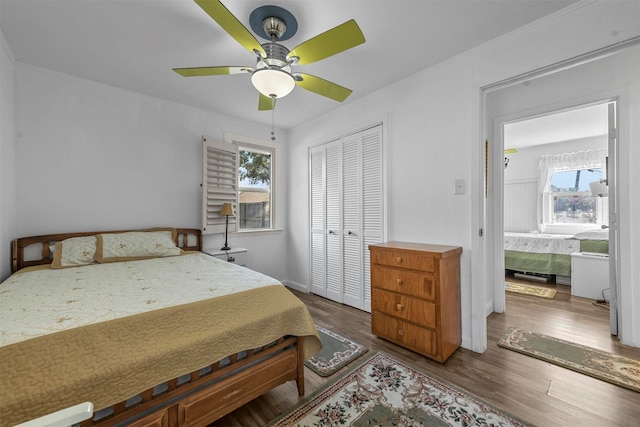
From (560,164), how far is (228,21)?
7.04m

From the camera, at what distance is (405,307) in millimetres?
2334

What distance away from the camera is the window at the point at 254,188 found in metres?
4.02

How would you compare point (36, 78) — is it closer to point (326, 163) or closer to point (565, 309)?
point (326, 163)

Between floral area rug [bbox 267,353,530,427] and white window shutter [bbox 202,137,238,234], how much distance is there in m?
2.42

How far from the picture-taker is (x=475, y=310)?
2307 mm

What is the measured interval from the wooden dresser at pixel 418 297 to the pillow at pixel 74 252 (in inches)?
105

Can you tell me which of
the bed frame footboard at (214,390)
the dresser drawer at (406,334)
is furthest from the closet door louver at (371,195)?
the bed frame footboard at (214,390)

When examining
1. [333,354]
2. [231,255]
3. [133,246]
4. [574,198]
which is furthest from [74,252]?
[574,198]

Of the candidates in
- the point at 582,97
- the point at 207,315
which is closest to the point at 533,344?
the point at 582,97

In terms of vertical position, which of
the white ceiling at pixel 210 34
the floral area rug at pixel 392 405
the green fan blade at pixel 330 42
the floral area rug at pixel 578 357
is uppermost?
the white ceiling at pixel 210 34

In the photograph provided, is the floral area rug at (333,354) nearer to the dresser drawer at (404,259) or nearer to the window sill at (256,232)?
the dresser drawer at (404,259)

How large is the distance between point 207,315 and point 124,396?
1.44 feet

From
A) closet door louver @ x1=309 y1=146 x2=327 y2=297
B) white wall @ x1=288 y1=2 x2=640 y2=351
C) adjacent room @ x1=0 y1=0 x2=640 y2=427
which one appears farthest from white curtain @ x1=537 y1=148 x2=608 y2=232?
Answer: closet door louver @ x1=309 y1=146 x2=327 y2=297

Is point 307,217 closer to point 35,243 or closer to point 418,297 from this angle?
point 418,297
